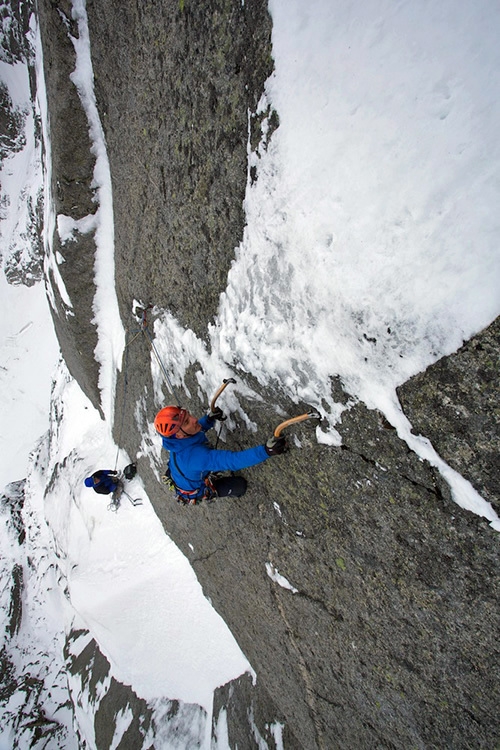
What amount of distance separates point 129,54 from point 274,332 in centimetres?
334

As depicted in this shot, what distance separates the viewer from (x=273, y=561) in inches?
130

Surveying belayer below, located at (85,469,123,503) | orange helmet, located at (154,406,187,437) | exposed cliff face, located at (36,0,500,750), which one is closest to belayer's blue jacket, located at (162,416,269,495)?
orange helmet, located at (154,406,187,437)

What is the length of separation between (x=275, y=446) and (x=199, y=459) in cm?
77

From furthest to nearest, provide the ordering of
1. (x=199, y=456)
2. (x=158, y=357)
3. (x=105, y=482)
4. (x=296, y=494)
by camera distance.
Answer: (x=105, y=482)
(x=158, y=357)
(x=199, y=456)
(x=296, y=494)

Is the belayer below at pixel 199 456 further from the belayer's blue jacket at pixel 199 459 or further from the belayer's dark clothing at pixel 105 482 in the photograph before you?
the belayer's dark clothing at pixel 105 482

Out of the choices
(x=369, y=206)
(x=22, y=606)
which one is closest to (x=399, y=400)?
(x=369, y=206)

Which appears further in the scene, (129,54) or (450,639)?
(129,54)

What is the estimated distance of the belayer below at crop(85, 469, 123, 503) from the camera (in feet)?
18.8

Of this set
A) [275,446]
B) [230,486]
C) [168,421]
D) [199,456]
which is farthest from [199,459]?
[275,446]

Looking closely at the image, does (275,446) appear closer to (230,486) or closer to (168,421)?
(168,421)

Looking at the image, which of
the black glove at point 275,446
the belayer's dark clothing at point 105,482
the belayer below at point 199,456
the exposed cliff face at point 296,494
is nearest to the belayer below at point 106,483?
the belayer's dark clothing at point 105,482

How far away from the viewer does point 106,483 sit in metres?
6.00

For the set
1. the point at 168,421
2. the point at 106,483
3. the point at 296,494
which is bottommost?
the point at 296,494

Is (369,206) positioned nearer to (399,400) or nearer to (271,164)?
(271,164)
